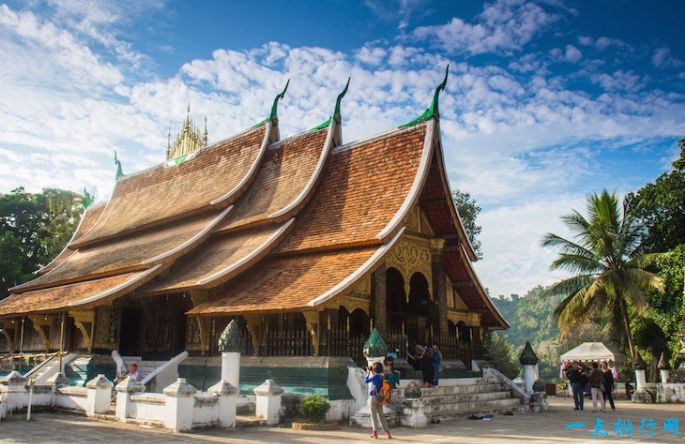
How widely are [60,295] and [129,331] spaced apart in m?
1.95

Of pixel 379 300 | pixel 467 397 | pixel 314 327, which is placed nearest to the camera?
pixel 314 327

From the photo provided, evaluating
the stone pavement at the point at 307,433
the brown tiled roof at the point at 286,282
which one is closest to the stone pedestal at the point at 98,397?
the stone pavement at the point at 307,433

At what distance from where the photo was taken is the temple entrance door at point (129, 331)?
15773 mm

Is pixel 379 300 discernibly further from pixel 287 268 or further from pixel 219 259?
pixel 219 259

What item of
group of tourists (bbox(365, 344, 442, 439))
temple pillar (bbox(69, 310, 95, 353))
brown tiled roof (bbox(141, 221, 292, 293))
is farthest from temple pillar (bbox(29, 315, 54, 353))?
group of tourists (bbox(365, 344, 442, 439))

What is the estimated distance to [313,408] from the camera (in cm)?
990

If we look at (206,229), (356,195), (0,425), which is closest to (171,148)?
(206,229)

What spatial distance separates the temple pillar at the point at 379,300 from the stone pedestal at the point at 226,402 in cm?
389

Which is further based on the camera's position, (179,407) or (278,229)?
(278,229)

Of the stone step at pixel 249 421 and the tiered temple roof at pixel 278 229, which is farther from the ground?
the tiered temple roof at pixel 278 229

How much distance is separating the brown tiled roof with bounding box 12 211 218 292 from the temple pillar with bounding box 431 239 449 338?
561 cm

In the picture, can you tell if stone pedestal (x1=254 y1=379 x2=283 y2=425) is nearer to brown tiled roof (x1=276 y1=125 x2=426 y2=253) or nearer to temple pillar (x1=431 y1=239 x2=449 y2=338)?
brown tiled roof (x1=276 y1=125 x2=426 y2=253)

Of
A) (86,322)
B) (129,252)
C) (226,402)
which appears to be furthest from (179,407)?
(129,252)

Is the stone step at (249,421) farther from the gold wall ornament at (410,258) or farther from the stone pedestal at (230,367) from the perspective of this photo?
the gold wall ornament at (410,258)
